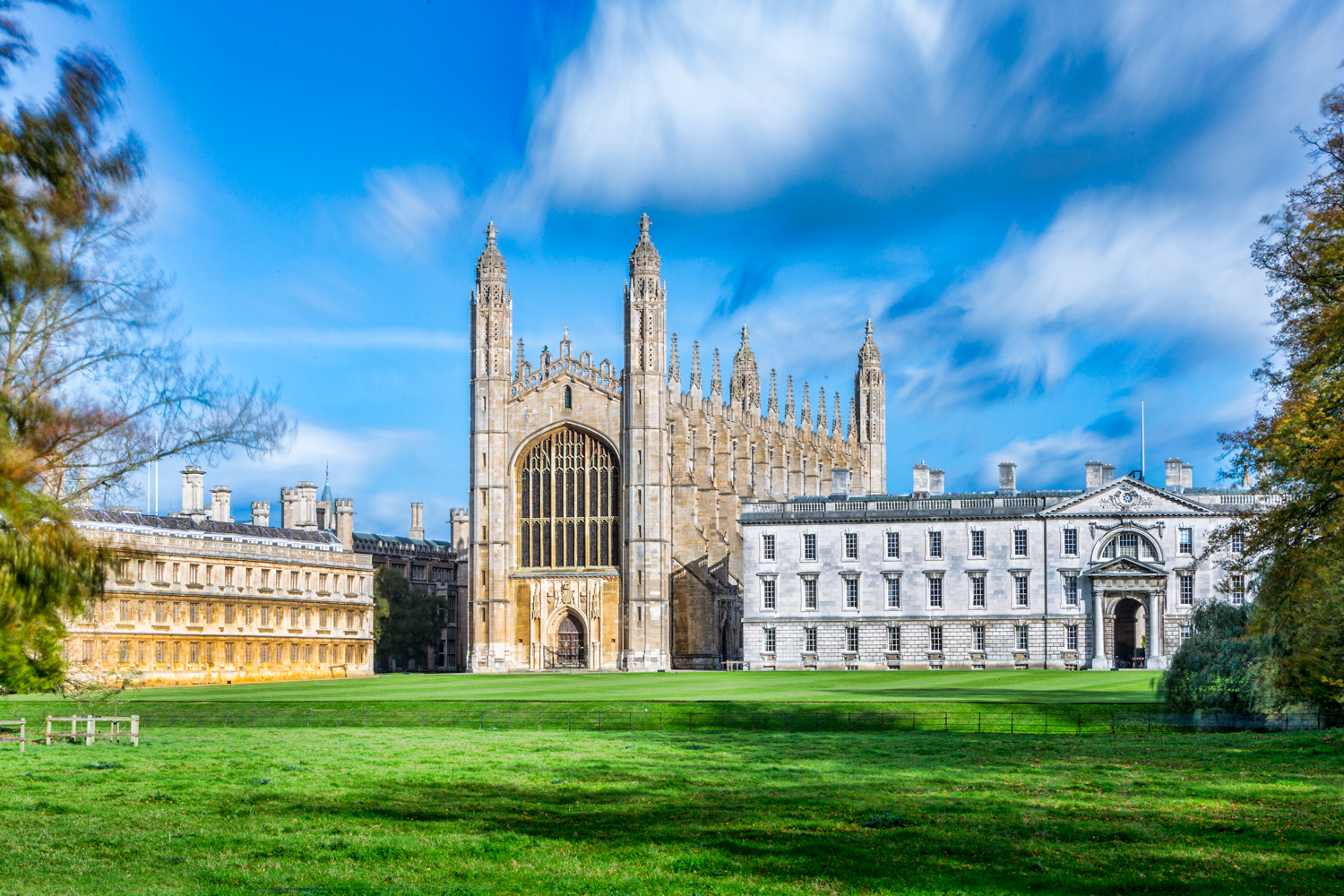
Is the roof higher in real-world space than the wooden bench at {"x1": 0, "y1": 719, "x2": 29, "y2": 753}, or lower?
higher

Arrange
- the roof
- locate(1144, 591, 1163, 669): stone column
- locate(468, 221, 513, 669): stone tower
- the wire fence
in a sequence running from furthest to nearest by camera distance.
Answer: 1. locate(468, 221, 513, 669): stone tower
2. the roof
3. locate(1144, 591, 1163, 669): stone column
4. the wire fence

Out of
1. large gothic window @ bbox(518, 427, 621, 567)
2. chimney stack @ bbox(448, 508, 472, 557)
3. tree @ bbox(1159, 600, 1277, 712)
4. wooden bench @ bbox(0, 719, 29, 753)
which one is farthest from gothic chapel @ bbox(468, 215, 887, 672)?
wooden bench @ bbox(0, 719, 29, 753)

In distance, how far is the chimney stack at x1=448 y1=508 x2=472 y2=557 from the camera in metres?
121

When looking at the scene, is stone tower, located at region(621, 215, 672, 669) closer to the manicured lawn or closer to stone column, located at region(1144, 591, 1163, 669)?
the manicured lawn

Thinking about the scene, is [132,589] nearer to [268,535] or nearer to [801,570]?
[268,535]

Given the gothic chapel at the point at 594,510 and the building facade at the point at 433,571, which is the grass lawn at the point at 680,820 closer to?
the gothic chapel at the point at 594,510

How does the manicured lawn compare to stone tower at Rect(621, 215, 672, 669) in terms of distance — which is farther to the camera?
stone tower at Rect(621, 215, 672, 669)

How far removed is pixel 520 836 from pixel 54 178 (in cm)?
920

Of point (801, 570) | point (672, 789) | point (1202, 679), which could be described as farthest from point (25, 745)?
point (801, 570)

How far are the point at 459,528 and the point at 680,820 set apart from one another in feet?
350

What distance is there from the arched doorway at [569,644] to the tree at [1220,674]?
48852 millimetres

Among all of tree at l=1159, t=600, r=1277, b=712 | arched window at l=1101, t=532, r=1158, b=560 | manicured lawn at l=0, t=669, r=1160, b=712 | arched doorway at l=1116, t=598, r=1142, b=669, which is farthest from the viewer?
arched doorway at l=1116, t=598, r=1142, b=669

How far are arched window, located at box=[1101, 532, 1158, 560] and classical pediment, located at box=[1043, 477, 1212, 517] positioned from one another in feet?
3.65

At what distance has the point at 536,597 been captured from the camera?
3403 inches
